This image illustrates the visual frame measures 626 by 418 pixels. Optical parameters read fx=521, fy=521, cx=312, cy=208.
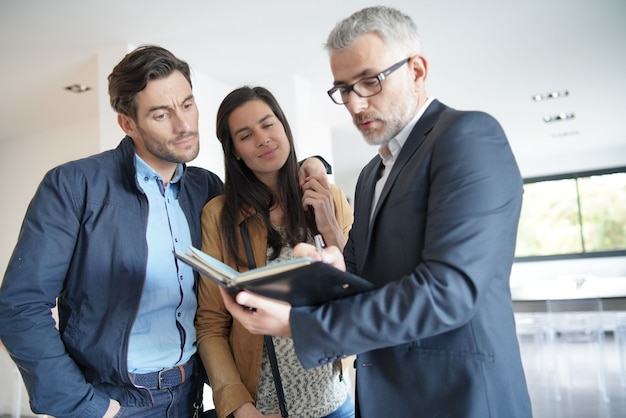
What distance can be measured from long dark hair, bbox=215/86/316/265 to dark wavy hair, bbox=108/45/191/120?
0.97ft

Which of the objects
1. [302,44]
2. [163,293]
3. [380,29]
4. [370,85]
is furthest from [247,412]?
[302,44]

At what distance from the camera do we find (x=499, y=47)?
466 cm

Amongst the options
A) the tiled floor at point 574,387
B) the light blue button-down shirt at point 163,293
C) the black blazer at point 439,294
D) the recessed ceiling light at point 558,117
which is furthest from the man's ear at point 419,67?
the recessed ceiling light at point 558,117

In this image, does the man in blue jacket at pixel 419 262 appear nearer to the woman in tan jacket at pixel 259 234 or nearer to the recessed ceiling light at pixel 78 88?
the woman in tan jacket at pixel 259 234

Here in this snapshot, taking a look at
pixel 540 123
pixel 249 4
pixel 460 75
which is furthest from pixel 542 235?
pixel 249 4

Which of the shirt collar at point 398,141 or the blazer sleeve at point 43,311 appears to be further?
the blazer sleeve at point 43,311

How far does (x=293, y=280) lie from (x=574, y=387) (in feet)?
19.4

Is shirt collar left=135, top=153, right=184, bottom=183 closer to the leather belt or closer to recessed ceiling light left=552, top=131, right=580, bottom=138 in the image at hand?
the leather belt

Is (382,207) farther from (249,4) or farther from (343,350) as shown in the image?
A: (249,4)

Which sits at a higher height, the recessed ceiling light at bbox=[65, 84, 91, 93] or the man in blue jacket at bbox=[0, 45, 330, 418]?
the recessed ceiling light at bbox=[65, 84, 91, 93]

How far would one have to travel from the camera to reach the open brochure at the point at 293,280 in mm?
939

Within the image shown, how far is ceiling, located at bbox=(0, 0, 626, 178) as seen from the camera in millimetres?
3617

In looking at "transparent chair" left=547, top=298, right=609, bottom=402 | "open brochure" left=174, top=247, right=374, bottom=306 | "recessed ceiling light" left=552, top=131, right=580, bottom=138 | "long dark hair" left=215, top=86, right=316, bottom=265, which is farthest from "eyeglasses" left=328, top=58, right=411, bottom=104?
"recessed ceiling light" left=552, top=131, right=580, bottom=138

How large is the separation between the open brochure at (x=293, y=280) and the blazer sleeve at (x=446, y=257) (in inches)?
1.1
